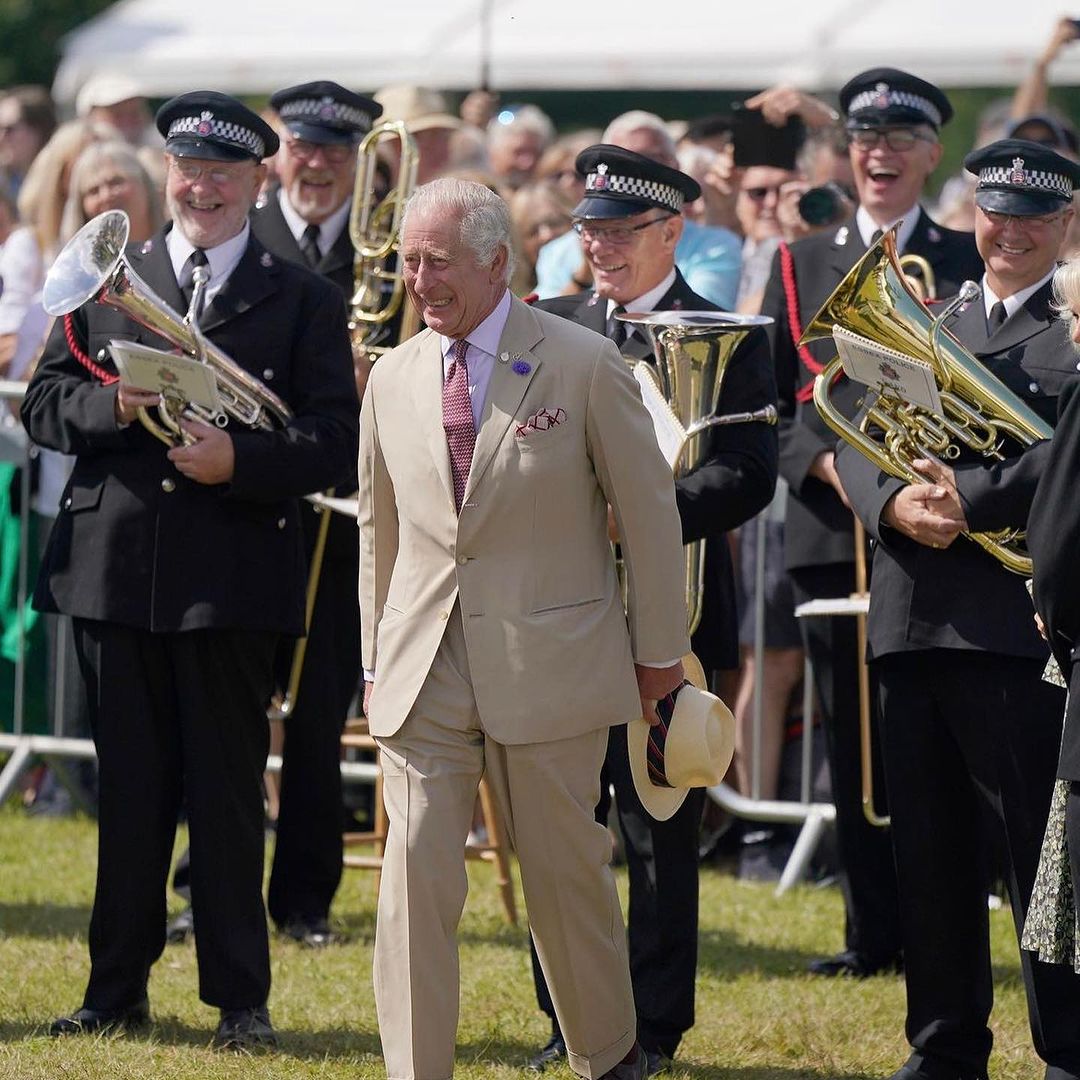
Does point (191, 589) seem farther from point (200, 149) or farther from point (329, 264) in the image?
point (329, 264)

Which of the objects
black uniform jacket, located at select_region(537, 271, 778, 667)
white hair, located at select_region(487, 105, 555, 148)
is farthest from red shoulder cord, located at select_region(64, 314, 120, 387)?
white hair, located at select_region(487, 105, 555, 148)

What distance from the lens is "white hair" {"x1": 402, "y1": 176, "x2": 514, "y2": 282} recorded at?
531 cm

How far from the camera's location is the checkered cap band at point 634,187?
21.1 feet

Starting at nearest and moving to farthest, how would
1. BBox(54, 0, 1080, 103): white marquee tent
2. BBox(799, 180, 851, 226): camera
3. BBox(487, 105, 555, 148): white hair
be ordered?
BBox(799, 180, 851, 226): camera → BBox(487, 105, 555, 148): white hair → BBox(54, 0, 1080, 103): white marquee tent

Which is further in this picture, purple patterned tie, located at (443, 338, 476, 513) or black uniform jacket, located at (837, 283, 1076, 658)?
black uniform jacket, located at (837, 283, 1076, 658)

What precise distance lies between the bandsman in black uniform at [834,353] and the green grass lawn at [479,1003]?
29cm

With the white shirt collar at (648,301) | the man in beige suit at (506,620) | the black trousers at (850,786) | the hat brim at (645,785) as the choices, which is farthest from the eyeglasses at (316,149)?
the hat brim at (645,785)

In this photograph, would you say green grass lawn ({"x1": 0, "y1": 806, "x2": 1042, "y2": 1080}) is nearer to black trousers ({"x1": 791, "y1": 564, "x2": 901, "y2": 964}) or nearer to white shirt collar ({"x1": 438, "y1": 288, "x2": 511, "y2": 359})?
black trousers ({"x1": 791, "y1": 564, "x2": 901, "y2": 964})

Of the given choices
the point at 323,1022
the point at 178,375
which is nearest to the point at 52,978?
the point at 323,1022

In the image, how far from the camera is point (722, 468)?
6.33 metres

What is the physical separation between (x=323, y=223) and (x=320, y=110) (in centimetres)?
41

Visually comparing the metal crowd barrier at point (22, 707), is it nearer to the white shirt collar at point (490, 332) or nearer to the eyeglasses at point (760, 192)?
the eyeglasses at point (760, 192)

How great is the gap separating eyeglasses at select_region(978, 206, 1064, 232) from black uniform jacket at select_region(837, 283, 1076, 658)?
0.16 metres

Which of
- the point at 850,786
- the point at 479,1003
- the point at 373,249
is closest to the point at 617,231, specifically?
the point at 373,249
